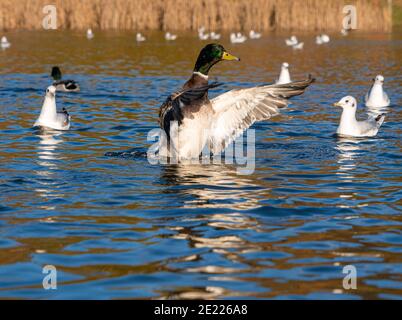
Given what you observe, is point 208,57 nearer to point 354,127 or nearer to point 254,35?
point 354,127

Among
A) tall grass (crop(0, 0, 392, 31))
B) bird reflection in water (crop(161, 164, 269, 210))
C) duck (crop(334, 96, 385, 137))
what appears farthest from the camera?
tall grass (crop(0, 0, 392, 31))

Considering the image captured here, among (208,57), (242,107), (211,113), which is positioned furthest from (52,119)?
(242,107)

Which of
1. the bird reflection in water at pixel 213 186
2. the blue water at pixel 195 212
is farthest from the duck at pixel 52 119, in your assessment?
the bird reflection in water at pixel 213 186

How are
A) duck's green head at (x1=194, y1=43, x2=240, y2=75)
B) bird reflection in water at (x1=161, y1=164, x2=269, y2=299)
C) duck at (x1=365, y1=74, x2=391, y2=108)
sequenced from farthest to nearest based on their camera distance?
duck at (x1=365, y1=74, x2=391, y2=108) < duck's green head at (x1=194, y1=43, x2=240, y2=75) < bird reflection in water at (x1=161, y1=164, x2=269, y2=299)

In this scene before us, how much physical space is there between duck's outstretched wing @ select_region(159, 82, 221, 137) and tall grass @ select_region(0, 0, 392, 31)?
110 feet

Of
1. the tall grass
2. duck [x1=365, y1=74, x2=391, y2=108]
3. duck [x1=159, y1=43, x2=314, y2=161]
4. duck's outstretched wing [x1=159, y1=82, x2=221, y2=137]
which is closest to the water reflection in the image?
duck [x1=159, y1=43, x2=314, y2=161]

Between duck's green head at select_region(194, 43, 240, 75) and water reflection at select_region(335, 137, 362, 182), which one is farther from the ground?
duck's green head at select_region(194, 43, 240, 75)

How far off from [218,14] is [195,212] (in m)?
39.2

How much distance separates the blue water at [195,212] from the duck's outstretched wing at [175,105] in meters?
0.72

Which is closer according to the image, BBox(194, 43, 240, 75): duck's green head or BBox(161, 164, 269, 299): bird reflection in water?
BBox(161, 164, 269, 299): bird reflection in water

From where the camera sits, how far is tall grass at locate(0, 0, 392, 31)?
45906 mm

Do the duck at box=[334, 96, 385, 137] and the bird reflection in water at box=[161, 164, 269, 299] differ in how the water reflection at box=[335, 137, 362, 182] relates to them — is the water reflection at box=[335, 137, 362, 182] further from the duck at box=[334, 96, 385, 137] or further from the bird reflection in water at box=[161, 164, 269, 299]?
the bird reflection in water at box=[161, 164, 269, 299]
